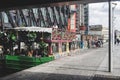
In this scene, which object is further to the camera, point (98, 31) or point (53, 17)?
point (98, 31)

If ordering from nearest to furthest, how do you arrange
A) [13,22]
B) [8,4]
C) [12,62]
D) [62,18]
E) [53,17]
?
1. [8,4]
2. [12,62]
3. [13,22]
4. [53,17]
5. [62,18]

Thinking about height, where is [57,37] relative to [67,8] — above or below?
below

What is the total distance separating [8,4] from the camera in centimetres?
2044

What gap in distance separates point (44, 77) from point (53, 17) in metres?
57.8

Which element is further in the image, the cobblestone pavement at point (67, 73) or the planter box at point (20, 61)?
the planter box at point (20, 61)

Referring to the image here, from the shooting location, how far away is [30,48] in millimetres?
27797

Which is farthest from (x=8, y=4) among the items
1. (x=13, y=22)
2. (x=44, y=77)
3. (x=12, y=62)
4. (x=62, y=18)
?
(x=62, y=18)

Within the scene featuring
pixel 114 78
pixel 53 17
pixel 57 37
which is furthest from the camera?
pixel 53 17

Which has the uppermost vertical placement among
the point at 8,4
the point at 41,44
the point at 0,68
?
the point at 8,4

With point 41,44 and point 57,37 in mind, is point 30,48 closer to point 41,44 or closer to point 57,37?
point 41,44

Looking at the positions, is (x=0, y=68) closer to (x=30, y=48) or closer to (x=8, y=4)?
(x=30, y=48)

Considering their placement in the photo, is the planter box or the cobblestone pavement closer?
the cobblestone pavement

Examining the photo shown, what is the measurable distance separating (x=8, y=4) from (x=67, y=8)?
66.2 metres

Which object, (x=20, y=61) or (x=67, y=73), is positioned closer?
(x=67, y=73)
